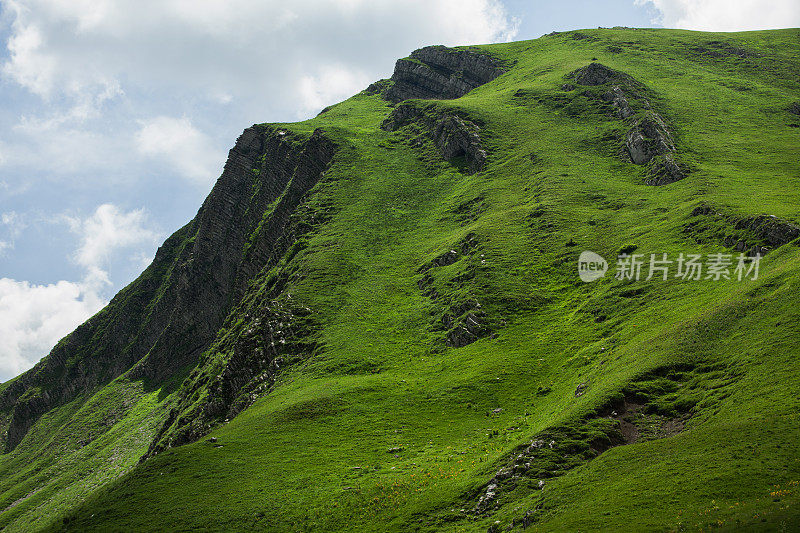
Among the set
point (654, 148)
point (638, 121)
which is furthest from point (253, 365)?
point (638, 121)

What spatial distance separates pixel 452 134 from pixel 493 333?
84.6 metres

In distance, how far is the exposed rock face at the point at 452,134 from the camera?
13750cm

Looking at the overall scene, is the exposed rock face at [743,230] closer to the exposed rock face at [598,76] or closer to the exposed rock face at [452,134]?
the exposed rock face at [452,134]

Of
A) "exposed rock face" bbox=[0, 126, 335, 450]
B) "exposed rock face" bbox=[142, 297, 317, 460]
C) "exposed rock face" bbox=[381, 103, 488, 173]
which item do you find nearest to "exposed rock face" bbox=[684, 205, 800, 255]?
"exposed rock face" bbox=[142, 297, 317, 460]

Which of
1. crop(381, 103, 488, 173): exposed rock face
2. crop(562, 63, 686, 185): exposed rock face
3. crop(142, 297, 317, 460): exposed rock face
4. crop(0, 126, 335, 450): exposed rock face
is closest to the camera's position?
crop(142, 297, 317, 460): exposed rock face

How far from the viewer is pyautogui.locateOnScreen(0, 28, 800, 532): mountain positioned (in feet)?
131

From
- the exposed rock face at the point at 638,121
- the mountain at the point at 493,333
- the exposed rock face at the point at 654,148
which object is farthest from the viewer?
the exposed rock face at the point at 638,121

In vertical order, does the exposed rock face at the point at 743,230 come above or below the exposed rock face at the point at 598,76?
below

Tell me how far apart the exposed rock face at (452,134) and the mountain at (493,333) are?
37.5 inches

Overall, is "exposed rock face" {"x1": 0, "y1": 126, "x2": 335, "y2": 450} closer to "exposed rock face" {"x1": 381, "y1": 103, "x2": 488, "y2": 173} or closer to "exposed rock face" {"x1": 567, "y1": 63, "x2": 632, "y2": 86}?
"exposed rock face" {"x1": 381, "y1": 103, "x2": 488, "y2": 173}

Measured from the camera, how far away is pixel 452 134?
481ft

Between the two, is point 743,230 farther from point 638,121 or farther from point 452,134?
point 452,134

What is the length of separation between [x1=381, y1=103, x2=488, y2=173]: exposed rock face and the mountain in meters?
0.95

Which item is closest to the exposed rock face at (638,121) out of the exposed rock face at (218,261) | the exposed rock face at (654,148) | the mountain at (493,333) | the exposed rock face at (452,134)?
the exposed rock face at (654,148)
